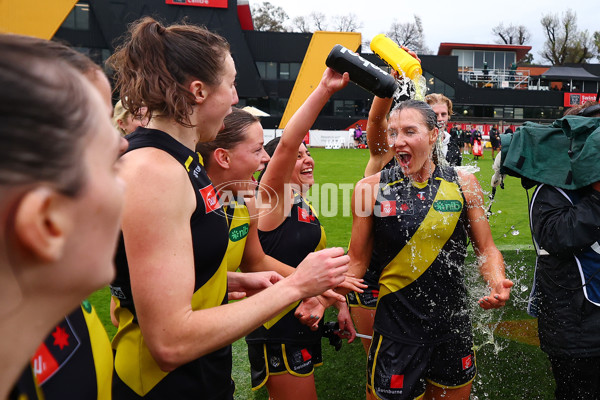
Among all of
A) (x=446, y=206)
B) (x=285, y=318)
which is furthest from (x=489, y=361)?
(x=285, y=318)

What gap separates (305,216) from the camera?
10.6ft

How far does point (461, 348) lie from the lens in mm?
2734

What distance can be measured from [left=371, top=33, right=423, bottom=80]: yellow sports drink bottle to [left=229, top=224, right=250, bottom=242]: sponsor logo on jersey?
1.62m

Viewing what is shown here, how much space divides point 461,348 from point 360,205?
1.05 m

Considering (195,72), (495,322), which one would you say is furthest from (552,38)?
(195,72)

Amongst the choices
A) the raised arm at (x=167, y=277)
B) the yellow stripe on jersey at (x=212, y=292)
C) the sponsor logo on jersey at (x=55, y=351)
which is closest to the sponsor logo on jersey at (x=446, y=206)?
the yellow stripe on jersey at (x=212, y=292)

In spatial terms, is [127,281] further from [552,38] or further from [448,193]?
[552,38]

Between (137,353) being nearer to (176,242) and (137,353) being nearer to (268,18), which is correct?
(176,242)

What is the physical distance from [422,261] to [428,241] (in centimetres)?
13

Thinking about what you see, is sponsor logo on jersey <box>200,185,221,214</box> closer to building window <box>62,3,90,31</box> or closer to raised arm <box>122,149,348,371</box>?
raised arm <box>122,149,348,371</box>

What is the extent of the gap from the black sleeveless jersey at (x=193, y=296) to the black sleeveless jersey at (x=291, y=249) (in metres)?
1.17

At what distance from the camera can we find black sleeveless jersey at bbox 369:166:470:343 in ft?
8.93

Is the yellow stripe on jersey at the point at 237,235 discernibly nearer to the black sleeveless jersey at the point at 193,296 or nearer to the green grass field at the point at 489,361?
the black sleeveless jersey at the point at 193,296

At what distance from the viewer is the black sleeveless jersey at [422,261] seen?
2.72 metres
